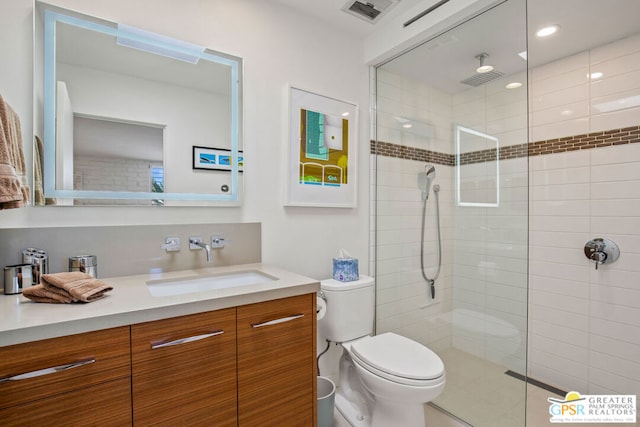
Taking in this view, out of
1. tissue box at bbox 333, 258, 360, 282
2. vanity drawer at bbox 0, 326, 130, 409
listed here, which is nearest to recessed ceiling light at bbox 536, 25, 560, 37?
tissue box at bbox 333, 258, 360, 282

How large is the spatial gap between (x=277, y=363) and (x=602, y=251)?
86.7 inches

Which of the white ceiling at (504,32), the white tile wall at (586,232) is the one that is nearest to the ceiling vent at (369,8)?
the white ceiling at (504,32)

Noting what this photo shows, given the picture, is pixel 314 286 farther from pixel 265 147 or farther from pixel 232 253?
pixel 265 147

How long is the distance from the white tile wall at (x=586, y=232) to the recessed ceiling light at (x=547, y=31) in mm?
397

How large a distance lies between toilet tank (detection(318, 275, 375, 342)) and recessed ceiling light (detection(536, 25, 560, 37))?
1929 millimetres

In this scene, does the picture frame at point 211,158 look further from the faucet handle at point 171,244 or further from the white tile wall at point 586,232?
the white tile wall at point 586,232

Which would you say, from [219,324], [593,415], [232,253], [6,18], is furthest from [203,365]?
[593,415]

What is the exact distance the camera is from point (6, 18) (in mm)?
1265

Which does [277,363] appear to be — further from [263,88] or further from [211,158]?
[263,88]

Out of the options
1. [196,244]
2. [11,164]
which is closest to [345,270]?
[196,244]

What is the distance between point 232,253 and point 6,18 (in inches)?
53.3

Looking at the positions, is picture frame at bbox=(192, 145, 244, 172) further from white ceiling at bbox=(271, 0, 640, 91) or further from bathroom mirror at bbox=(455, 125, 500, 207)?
bathroom mirror at bbox=(455, 125, 500, 207)

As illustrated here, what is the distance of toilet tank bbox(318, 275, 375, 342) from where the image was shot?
6.00 ft

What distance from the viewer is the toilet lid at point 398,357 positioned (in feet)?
4.87
